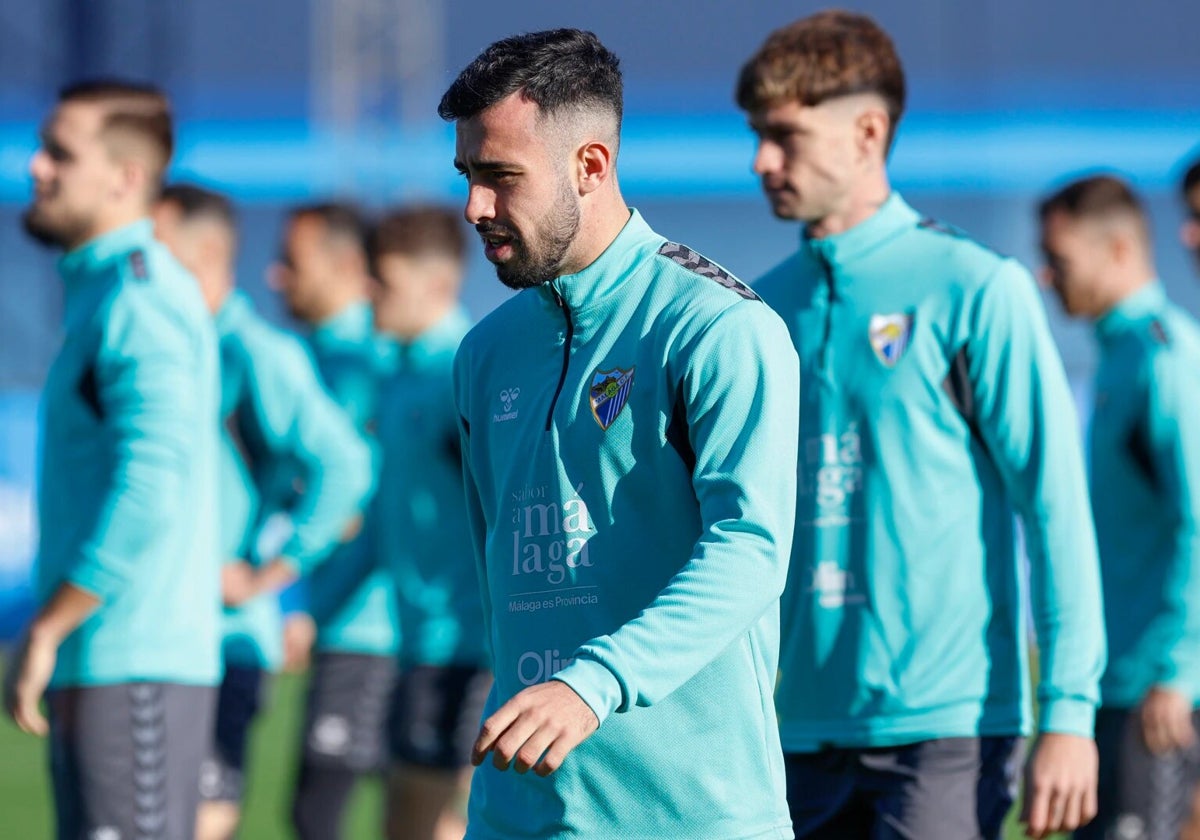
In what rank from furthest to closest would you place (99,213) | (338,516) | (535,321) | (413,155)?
(413,155), (338,516), (99,213), (535,321)

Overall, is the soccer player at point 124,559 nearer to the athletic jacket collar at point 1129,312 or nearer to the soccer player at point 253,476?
the soccer player at point 253,476

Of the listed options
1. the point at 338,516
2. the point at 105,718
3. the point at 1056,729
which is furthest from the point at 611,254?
the point at 338,516

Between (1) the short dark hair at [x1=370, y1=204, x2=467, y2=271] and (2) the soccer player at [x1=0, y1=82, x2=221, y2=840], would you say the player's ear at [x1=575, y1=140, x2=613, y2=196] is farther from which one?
(1) the short dark hair at [x1=370, y1=204, x2=467, y2=271]

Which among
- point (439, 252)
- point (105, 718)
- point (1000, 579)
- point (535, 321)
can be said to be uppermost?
point (439, 252)

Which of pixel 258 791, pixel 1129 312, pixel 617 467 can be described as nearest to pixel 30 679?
pixel 617 467

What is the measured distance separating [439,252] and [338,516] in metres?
0.99

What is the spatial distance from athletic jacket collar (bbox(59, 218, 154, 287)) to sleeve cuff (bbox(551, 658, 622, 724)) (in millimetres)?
2259

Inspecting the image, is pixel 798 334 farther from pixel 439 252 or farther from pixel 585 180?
pixel 439 252

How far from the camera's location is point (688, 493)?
8.30ft

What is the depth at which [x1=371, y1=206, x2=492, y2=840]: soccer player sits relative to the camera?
5.68m

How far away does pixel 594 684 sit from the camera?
2.23m

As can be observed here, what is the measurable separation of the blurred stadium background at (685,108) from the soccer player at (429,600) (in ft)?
44.3

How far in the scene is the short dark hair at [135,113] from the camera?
14.1 ft

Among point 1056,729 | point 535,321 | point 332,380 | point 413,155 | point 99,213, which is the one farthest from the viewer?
point 413,155
